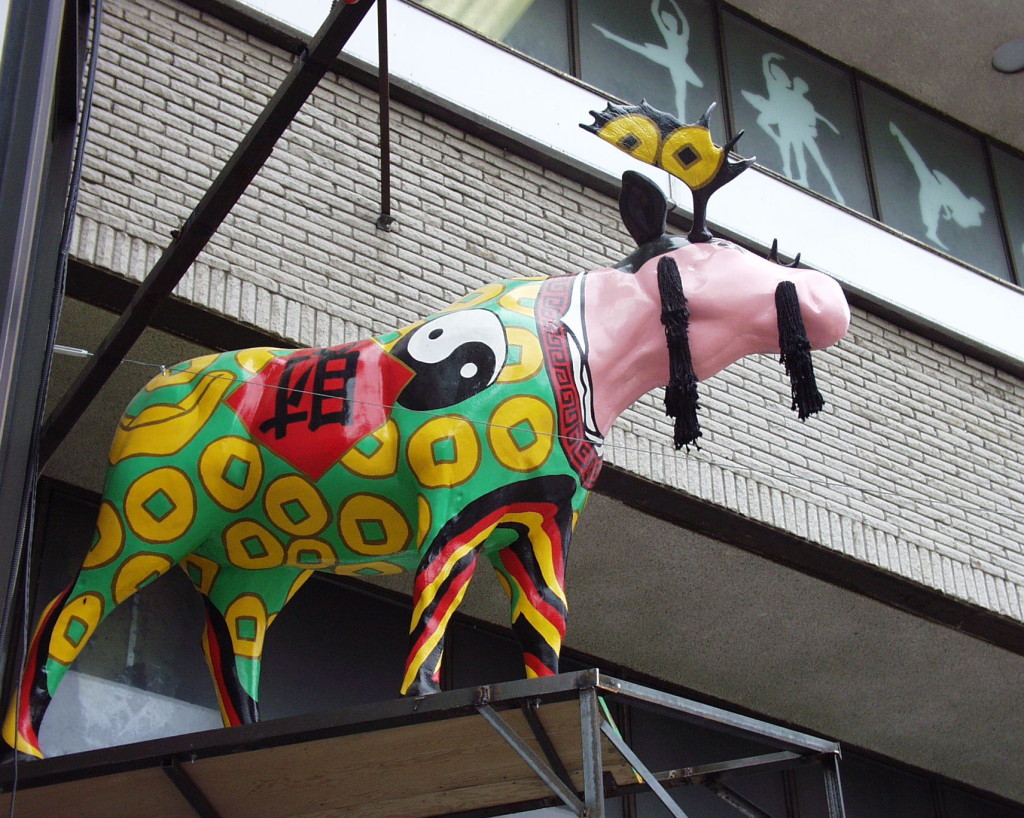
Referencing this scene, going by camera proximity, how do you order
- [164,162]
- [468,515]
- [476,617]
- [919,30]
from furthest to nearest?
[919,30] → [476,617] → [164,162] → [468,515]

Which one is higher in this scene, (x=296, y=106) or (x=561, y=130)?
(x=561, y=130)

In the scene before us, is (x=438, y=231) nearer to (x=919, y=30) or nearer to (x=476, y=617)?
(x=476, y=617)

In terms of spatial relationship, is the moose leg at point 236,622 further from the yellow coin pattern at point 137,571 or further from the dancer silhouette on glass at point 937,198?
the dancer silhouette on glass at point 937,198

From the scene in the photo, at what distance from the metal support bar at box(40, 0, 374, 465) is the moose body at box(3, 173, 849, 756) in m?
0.20

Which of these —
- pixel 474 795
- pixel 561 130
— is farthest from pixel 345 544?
pixel 561 130

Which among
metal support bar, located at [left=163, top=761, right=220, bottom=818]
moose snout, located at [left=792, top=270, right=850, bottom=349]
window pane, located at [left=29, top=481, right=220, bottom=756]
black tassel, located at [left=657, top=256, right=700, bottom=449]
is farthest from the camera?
window pane, located at [left=29, top=481, right=220, bottom=756]

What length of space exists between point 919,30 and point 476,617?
5.39 metres

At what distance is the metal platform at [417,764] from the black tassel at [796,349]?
1.22 m

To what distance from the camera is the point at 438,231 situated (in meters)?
7.76

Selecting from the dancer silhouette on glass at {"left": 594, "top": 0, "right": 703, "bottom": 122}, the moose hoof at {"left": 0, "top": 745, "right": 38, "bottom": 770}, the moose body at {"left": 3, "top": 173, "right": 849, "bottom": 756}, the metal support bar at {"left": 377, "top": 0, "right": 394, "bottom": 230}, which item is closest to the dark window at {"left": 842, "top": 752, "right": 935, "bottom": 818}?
the dancer silhouette on glass at {"left": 594, "top": 0, "right": 703, "bottom": 122}

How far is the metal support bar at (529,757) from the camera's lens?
14.7 feet

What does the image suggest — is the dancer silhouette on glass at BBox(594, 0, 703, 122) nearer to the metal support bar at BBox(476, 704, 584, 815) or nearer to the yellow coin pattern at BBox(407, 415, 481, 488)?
the yellow coin pattern at BBox(407, 415, 481, 488)

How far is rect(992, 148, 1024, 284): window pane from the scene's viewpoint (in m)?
11.2

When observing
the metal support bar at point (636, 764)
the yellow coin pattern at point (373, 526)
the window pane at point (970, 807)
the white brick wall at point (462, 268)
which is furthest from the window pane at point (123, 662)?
the window pane at point (970, 807)
